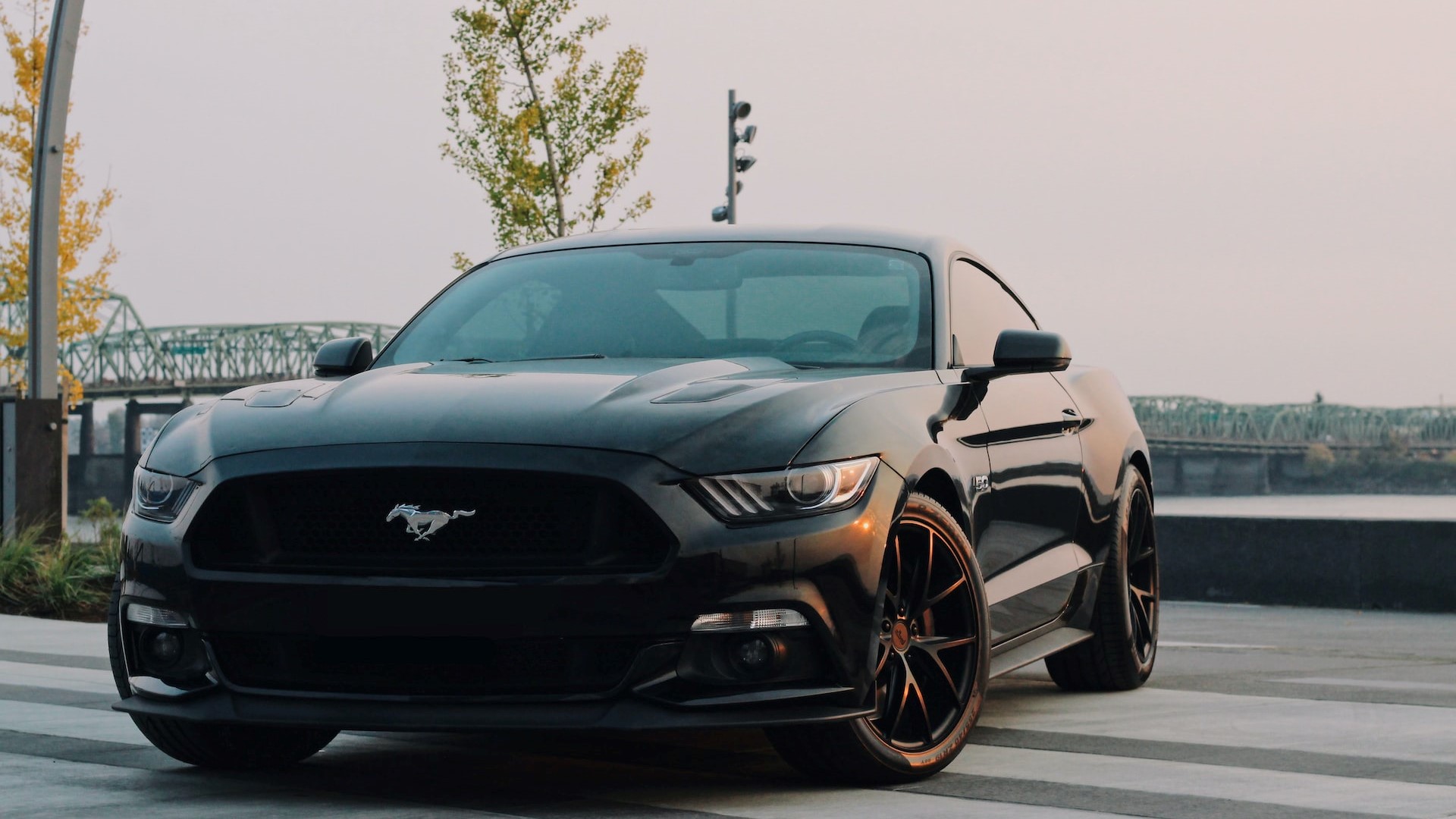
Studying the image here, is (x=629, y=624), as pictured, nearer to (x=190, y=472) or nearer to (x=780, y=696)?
(x=780, y=696)

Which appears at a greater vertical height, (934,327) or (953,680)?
(934,327)

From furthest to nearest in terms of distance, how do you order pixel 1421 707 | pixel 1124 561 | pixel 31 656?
pixel 31 656 → pixel 1124 561 → pixel 1421 707

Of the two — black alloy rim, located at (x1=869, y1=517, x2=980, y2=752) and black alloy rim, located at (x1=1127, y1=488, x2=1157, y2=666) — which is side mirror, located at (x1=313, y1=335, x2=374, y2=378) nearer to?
black alloy rim, located at (x1=869, y1=517, x2=980, y2=752)

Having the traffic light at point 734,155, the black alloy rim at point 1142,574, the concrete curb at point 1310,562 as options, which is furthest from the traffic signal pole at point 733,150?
the black alloy rim at point 1142,574

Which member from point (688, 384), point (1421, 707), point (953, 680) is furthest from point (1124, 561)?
point (688, 384)

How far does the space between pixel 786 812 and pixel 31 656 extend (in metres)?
5.15

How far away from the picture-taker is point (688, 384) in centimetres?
459

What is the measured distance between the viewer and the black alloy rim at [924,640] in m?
4.49

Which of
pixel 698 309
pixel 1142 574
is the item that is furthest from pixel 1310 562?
pixel 698 309

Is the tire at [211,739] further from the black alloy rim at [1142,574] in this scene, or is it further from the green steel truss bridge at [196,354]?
the green steel truss bridge at [196,354]

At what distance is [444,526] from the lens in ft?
13.7

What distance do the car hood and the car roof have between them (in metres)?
0.93

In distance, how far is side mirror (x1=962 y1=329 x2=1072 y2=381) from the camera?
5.32 m

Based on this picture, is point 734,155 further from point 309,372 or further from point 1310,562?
point 309,372
